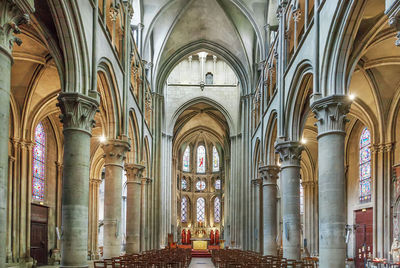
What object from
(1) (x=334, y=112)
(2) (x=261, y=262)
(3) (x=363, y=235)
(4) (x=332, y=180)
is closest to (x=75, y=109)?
(1) (x=334, y=112)

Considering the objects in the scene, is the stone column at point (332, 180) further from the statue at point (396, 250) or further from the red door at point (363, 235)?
the red door at point (363, 235)

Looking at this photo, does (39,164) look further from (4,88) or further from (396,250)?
(4,88)

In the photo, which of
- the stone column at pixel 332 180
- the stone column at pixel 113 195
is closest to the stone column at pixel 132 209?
the stone column at pixel 113 195

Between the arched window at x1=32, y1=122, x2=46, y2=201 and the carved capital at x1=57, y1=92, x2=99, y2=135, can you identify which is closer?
the carved capital at x1=57, y1=92, x2=99, y2=135

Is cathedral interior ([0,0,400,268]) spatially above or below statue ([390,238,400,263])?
above

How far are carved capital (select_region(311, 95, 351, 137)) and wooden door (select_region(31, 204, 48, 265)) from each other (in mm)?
18160

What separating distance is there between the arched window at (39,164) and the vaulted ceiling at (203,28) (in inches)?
312

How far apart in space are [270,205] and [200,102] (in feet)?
70.3

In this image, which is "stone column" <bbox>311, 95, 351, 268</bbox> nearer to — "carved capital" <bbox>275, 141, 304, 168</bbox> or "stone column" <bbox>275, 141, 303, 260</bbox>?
"carved capital" <bbox>275, 141, 304, 168</bbox>

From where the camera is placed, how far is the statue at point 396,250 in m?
19.6

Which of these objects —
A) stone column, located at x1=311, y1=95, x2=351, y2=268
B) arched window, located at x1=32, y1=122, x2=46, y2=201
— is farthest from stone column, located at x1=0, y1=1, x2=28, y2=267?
arched window, located at x1=32, y1=122, x2=46, y2=201

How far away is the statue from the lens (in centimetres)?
1960

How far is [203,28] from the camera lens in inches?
1366

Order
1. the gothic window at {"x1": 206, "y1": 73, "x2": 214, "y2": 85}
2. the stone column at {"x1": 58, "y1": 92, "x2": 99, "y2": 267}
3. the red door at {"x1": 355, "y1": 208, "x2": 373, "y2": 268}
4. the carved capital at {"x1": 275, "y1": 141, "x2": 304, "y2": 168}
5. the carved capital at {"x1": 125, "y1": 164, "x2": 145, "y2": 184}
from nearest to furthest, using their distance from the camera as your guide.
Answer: the stone column at {"x1": 58, "y1": 92, "x2": 99, "y2": 267} < the carved capital at {"x1": 275, "y1": 141, "x2": 304, "y2": 168} < the carved capital at {"x1": 125, "y1": 164, "x2": 145, "y2": 184} < the red door at {"x1": 355, "y1": 208, "x2": 373, "y2": 268} < the gothic window at {"x1": 206, "y1": 73, "x2": 214, "y2": 85}
